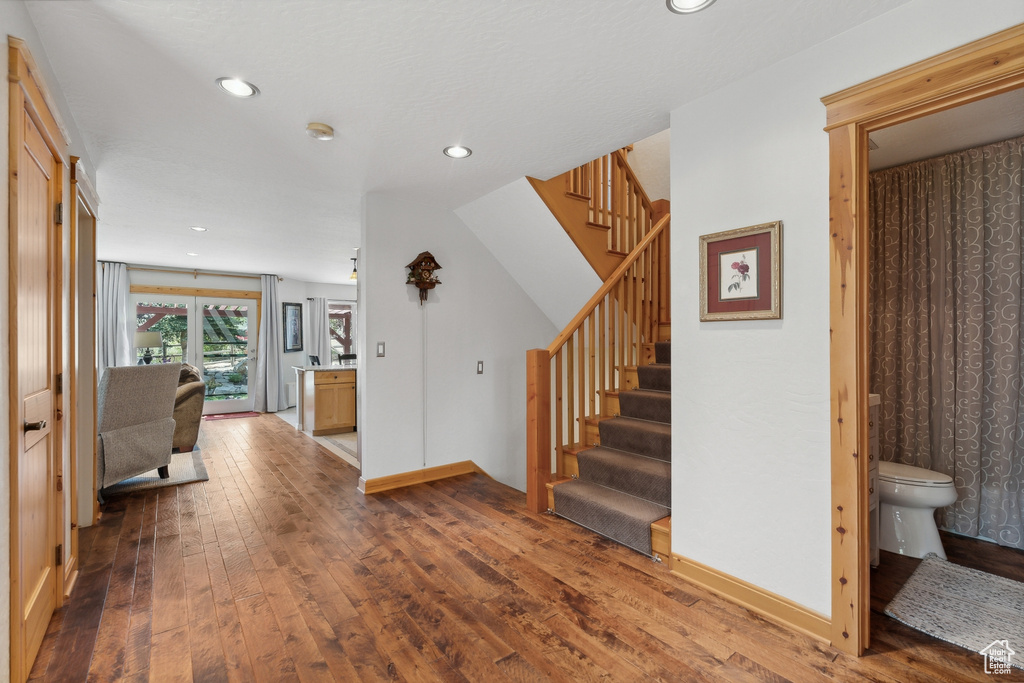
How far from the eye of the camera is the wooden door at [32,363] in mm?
1481

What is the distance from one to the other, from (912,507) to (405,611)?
2.66m

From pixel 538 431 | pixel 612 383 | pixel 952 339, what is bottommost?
pixel 538 431

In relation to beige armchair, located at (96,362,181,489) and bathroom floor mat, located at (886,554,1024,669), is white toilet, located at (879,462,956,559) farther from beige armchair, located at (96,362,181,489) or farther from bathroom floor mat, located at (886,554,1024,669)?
beige armchair, located at (96,362,181,489)

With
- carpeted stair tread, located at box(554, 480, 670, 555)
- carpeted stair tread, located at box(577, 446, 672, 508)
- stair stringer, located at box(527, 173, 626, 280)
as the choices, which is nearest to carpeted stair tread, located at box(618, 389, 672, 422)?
carpeted stair tread, located at box(577, 446, 672, 508)

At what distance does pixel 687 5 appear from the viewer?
63.2 inches

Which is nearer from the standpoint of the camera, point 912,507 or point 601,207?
point 912,507

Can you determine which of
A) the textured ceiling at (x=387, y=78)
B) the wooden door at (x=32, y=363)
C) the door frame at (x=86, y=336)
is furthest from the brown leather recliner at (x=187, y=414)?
the wooden door at (x=32, y=363)

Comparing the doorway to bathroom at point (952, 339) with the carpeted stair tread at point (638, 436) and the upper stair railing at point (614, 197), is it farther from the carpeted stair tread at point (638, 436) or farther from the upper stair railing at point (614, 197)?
the upper stair railing at point (614, 197)

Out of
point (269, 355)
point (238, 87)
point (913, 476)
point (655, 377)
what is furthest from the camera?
point (269, 355)

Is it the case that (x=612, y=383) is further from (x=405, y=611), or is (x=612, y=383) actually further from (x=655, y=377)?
(x=405, y=611)

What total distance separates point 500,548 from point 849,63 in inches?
108

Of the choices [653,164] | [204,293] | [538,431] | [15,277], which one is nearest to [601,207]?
[653,164]

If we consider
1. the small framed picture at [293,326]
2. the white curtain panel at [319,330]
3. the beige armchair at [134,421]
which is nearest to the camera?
the beige armchair at [134,421]

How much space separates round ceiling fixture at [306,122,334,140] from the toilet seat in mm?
3546
